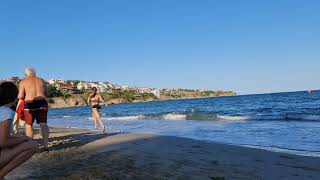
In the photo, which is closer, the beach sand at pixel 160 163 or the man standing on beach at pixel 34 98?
the beach sand at pixel 160 163

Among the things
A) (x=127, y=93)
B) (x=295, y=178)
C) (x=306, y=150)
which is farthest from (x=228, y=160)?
(x=127, y=93)

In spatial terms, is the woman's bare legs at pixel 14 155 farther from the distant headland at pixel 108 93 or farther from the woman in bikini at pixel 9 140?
the distant headland at pixel 108 93

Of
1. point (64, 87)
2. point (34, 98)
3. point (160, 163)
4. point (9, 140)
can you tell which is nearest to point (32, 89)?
point (34, 98)

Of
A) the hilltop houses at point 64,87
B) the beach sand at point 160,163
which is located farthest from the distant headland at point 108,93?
the beach sand at point 160,163

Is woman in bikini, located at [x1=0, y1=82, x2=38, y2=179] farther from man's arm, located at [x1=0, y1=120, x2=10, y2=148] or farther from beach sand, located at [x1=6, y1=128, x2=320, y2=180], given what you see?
beach sand, located at [x1=6, y1=128, x2=320, y2=180]

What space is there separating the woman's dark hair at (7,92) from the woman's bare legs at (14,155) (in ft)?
1.81

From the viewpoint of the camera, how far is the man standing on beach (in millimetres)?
8484

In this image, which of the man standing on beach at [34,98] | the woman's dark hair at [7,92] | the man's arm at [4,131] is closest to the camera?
the woman's dark hair at [7,92]

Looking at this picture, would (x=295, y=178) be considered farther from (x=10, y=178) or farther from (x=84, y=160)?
(x=10, y=178)

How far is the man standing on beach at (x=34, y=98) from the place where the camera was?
27.8 ft

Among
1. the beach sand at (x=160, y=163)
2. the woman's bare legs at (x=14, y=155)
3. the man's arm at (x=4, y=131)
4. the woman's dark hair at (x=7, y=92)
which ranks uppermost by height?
the woman's dark hair at (x=7, y=92)

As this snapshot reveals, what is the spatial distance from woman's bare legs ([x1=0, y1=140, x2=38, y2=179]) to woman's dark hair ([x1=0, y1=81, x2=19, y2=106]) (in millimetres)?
552

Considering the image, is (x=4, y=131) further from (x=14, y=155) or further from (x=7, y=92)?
(x=7, y=92)

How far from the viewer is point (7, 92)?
4.44 meters
